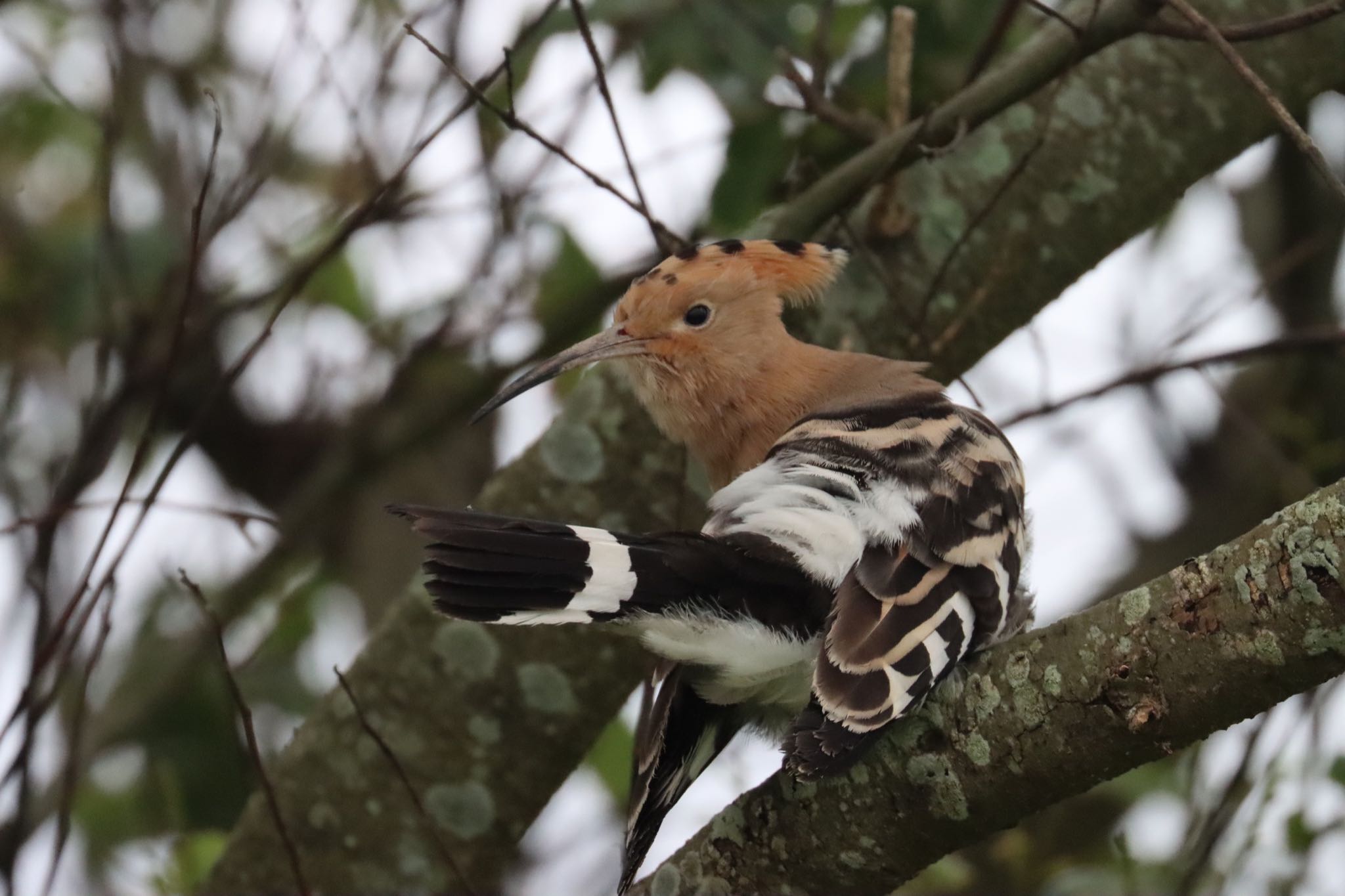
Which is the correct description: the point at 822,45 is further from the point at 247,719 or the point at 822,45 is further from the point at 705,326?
the point at 247,719

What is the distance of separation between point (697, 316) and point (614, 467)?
1.10 feet

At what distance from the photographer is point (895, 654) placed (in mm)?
1764

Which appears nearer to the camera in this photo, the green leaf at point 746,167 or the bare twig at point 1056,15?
the bare twig at point 1056,15

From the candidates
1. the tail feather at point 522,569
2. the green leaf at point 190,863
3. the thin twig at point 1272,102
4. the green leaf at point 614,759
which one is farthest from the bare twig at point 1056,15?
the green leaf at point 190,863

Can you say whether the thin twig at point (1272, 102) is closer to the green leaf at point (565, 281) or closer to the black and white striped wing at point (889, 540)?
the black and white striped wing at point (889, 540)

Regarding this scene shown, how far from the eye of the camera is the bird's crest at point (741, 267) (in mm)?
2734

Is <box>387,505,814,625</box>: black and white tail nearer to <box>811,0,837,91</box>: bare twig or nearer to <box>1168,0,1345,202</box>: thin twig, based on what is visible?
<box>1168,0,1345,202</box>: thin twig

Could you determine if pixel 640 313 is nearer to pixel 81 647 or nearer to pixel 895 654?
pixel 895 654

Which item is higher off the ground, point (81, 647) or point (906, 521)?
point (81, 647)

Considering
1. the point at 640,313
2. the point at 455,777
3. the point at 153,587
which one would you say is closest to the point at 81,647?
the point at 153,587

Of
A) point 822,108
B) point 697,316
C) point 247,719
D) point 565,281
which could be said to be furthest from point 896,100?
point 247,719

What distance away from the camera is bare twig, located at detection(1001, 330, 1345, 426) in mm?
2850

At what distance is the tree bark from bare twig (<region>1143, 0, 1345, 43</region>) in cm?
58

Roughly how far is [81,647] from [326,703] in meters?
0.90
